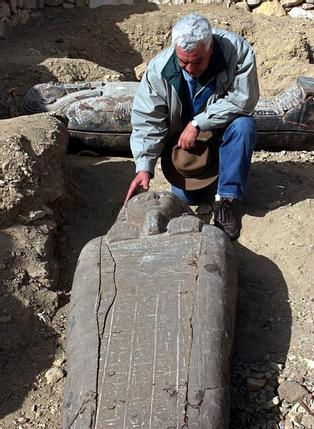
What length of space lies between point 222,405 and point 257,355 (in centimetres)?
72

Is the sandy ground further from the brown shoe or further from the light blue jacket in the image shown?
the light blue jacket

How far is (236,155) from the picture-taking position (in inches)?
177

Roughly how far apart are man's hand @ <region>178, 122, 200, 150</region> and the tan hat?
13 cm

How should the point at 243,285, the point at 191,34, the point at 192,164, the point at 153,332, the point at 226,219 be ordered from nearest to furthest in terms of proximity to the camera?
1. the point at 153,332
2. the point at 191,34
3. the point at 243,285
4. the point at 226,219
5. the point at 192,164

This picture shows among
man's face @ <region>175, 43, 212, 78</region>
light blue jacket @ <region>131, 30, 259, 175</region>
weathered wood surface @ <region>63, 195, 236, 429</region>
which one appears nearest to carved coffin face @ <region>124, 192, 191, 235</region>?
weathered wood surface @ <region>63, 195, 236, 429</region>

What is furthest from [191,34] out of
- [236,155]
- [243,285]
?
[243,285]

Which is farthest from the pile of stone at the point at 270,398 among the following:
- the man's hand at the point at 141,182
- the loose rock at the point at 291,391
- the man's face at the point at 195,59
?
the man's face at the point at 195,59

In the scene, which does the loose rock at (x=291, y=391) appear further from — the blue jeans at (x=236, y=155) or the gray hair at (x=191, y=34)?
the gray hair at (x=191, y=34)

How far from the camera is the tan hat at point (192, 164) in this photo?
4688mm

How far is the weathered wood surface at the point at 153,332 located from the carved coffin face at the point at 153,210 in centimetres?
7

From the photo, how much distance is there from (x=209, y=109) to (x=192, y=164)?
16.6 inches

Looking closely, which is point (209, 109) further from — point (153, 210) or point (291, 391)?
point (291, 391)

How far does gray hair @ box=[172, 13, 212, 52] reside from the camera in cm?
405

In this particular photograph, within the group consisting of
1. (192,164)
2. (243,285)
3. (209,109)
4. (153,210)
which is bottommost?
(243,285)
